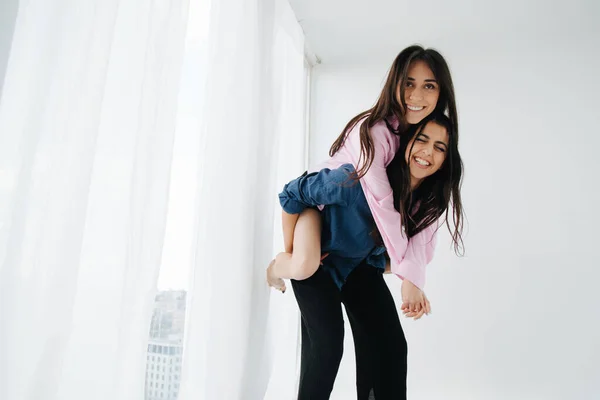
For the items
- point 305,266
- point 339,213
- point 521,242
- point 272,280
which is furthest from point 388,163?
point 521,242

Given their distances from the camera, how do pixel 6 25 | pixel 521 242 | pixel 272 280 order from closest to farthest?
1. pixel 6 25
2. pixel 272 280
3. pixel 521 242

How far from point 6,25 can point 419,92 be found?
3.24ft

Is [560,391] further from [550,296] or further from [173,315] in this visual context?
[173,315]

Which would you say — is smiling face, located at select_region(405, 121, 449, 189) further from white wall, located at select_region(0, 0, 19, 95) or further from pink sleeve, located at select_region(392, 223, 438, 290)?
white wall, located at select_region(0, 0, 19, 95)

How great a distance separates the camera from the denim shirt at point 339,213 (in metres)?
1.10

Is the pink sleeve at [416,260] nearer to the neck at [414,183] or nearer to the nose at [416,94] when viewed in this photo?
the neck at [414,183]

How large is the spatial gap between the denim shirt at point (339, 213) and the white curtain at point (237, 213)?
0.19 m

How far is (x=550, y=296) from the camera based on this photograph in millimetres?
1961

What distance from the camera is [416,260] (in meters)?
1.16

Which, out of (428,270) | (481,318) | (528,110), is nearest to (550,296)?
(481,318)

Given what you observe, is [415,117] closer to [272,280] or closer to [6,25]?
[272,280]

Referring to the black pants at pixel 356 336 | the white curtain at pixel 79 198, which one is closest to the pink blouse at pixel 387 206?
the black pants at pixel 356 336

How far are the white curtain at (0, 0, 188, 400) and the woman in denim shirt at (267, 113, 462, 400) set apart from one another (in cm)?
44

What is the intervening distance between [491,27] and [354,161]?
54.9 inches
